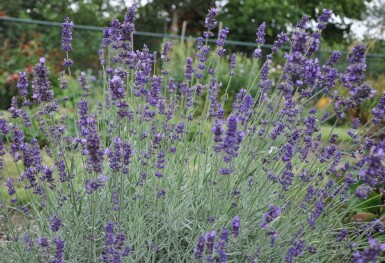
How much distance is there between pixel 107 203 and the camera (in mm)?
2604

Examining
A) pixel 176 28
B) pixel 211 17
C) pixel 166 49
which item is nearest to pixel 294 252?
pixel 211 17

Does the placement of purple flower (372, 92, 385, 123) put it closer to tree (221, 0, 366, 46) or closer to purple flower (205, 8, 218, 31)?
purple flower (205, 8, 218, 31)

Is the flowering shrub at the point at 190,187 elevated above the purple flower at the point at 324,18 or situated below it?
below

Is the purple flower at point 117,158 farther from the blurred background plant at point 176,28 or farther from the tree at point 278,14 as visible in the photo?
the tree at point 278,14

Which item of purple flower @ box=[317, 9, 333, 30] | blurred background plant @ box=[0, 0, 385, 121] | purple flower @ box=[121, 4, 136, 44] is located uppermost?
purple flower @ box=[317, 9, 333, 30]

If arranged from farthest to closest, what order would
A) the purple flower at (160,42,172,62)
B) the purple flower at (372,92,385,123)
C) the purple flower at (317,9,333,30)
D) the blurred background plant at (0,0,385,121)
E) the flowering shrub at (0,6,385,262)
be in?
the blurred background plant at (0,0,385,121) < the purple flower at (160,42,172,62) < the purple flower at (317,9,333,30) < the purple flower at (372,92,385,123) < the flowering shrub at (0,6,385,262)

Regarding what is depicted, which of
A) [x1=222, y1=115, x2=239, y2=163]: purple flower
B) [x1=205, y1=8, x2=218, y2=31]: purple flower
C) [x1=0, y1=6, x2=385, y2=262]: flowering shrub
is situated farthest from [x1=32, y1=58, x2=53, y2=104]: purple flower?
[x1=205, y1=8, x2=218, y2=31]: purple flower

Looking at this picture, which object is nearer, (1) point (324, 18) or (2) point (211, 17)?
(1) point (324, 18)

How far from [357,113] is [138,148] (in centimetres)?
815

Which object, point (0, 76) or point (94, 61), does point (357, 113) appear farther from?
point (0, 76)

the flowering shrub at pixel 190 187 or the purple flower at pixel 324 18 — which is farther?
the purple flower at pixel 324 18

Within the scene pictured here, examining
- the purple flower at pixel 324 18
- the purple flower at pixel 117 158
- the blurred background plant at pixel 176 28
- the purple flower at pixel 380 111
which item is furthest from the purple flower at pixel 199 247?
the blurred background plant at pixel 176 28

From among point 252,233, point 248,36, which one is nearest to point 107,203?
point 252,233

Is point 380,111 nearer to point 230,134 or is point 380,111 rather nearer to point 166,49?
point 230,134
